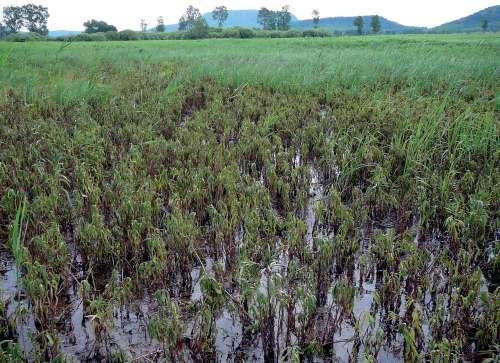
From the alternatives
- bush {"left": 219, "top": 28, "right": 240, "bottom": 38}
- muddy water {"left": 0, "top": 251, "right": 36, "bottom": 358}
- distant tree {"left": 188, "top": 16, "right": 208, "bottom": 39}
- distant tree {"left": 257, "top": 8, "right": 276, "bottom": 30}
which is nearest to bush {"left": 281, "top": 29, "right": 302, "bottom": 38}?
bush {"left": 219, "top": 28, "right": 240, "bottom": 38}

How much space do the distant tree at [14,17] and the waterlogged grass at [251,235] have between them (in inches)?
3209

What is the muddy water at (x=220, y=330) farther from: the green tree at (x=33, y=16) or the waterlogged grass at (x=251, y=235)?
the green tree at (x=33, y=16)

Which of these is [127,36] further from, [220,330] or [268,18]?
[268,18]

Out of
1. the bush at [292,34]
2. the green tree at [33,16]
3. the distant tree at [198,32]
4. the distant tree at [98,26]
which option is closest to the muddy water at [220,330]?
the distant tree at [198,32]

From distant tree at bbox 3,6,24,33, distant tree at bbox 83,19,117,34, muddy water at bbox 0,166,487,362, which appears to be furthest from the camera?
distant tree at bbox 3,6,24,33

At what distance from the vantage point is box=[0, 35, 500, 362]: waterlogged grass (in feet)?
7.75

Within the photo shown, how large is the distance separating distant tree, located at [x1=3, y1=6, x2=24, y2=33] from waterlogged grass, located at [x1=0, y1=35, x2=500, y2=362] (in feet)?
267

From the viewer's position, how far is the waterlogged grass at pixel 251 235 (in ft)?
7.75

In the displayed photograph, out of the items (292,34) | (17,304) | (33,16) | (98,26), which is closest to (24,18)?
(33,16)

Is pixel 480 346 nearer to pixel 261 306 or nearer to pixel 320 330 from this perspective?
pixel 320 330

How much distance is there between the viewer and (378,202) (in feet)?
13.0

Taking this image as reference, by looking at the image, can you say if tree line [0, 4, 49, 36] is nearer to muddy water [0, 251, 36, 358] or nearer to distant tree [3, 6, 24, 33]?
distant tree [3, 6, 24, 33]

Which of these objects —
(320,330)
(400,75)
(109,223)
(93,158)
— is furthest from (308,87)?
(320,330)

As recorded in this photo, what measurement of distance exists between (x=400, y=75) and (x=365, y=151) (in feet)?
21.1
